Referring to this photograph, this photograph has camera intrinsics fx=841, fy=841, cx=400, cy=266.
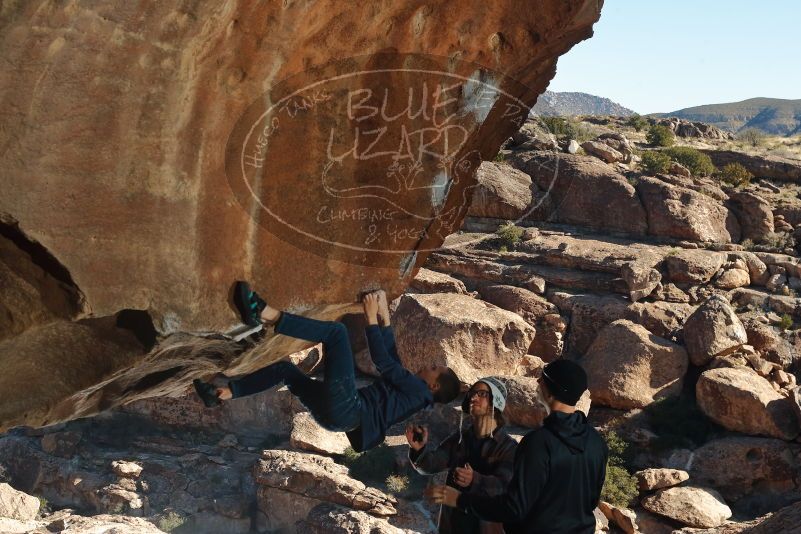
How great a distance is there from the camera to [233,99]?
4500 millimetres

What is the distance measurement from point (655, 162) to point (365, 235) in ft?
82.5

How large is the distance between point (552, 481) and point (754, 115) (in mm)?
132135

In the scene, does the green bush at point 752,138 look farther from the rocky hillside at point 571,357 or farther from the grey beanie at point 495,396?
the grey beanie at point 495,396

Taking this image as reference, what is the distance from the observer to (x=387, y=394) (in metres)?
4.91

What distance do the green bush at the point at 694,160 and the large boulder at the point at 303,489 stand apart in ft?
54.3

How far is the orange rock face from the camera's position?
154 inches

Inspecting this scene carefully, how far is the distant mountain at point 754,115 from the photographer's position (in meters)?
113

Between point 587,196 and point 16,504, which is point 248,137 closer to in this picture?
point 16,504

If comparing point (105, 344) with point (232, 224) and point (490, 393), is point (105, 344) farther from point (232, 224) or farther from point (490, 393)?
point (490, 393)

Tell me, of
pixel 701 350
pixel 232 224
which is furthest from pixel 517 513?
pixel 701 350

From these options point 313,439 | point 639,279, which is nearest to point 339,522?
point 313,439

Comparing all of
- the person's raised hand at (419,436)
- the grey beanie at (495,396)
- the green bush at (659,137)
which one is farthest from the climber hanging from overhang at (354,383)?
the green bush at (659,137)

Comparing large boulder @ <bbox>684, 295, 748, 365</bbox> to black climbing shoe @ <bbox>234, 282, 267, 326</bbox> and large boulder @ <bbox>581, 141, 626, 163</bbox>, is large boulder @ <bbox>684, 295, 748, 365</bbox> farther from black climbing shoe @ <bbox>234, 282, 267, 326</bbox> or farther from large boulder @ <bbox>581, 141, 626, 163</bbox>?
black climbing shoe @ <bbox>234, 282, 267, 326</bbox>

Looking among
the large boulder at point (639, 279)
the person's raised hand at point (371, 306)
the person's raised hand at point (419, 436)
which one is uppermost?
the person's raised hand at point (371, 306)
